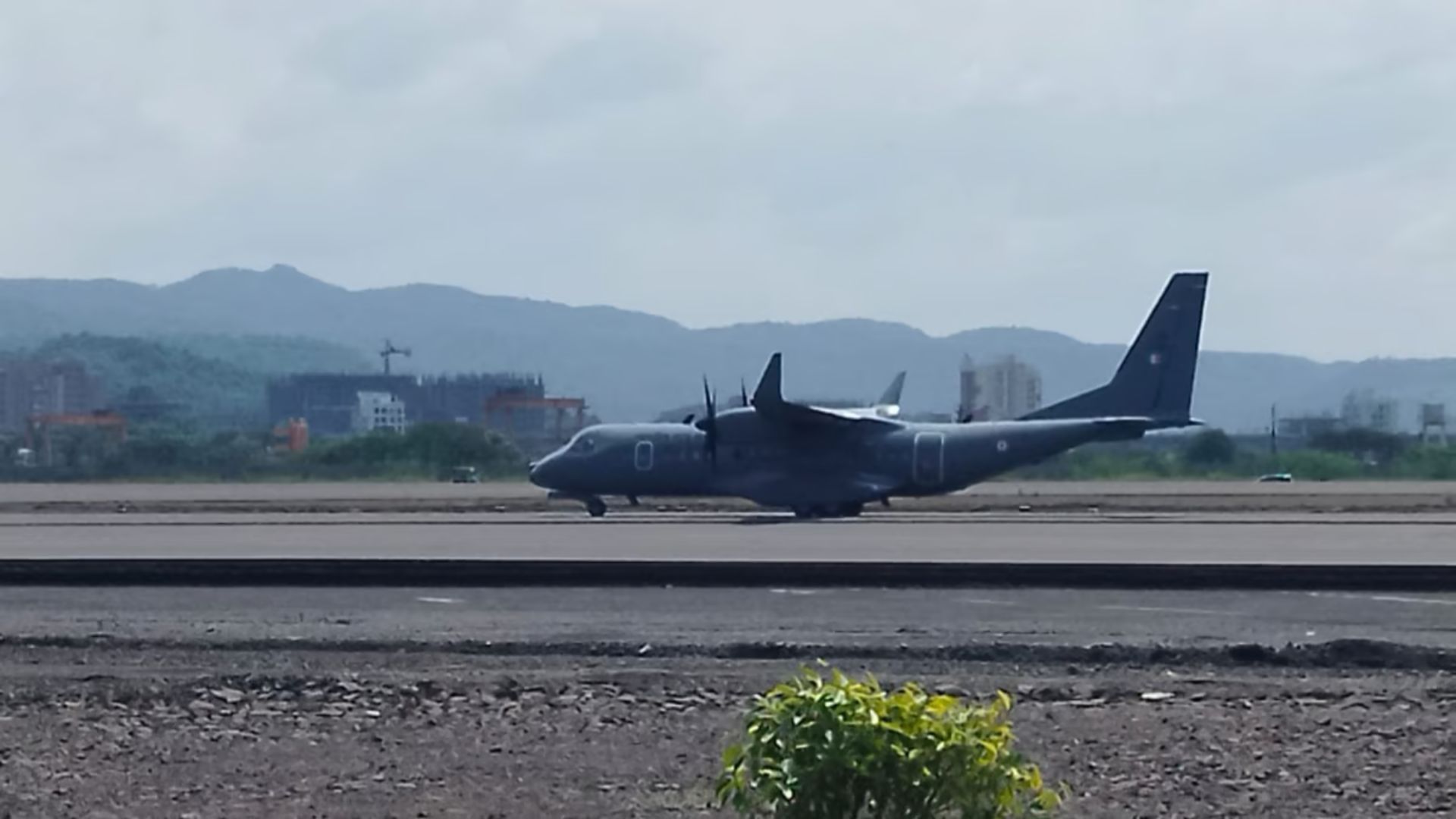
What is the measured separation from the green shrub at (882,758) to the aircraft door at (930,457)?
116 ft

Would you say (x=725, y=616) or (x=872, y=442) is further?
(x=872, y=442)

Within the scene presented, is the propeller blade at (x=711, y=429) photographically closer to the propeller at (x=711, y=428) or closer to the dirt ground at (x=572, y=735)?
the propeller at (x=711, y=428)

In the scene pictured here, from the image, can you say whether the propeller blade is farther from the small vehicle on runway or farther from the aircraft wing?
the small vehicle on runway

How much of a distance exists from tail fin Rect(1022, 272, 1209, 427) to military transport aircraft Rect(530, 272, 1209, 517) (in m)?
0.02

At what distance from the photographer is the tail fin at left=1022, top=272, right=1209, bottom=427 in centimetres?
4266

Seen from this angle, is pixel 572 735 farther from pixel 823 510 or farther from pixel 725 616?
pixel 823 510

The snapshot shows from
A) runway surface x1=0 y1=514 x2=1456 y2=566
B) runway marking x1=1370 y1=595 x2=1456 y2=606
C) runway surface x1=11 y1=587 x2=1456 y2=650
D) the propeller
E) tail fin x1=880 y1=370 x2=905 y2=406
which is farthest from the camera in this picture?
tail fin x1=880 y1=370 x2=905 y2=406

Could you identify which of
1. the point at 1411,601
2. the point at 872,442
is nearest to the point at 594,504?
the point at 872,442

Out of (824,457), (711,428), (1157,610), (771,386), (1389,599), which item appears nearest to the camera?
(1157,610)

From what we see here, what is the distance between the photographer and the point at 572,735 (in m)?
11.7

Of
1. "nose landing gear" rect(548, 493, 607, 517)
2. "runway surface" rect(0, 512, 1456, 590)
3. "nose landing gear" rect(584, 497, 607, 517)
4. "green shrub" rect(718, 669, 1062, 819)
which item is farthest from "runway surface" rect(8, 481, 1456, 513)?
"green shrub" rect(718, 669, 1062, 819)

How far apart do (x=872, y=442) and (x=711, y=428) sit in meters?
3.46

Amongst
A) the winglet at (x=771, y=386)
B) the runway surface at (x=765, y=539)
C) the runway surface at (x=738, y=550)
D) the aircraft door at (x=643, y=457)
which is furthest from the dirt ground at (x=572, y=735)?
the aircraft door at (x=643, y=457)

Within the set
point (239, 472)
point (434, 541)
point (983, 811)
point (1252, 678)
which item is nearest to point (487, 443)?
point (239, 472)
